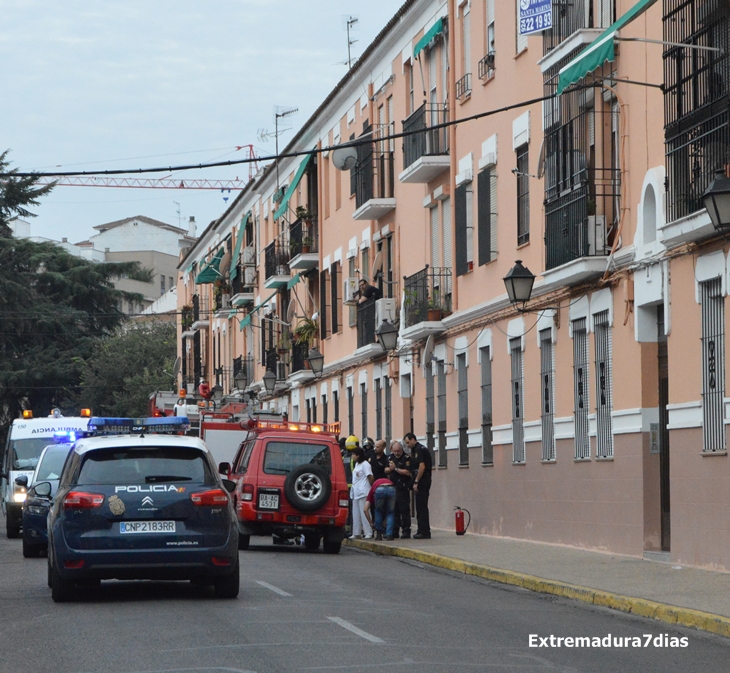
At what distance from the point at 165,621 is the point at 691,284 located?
896 centimetres

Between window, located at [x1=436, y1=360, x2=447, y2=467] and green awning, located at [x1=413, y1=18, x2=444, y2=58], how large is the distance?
22.4 feet

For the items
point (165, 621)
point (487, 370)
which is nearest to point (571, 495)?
point (487, 370)

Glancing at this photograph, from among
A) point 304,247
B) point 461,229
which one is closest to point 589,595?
point 461,229

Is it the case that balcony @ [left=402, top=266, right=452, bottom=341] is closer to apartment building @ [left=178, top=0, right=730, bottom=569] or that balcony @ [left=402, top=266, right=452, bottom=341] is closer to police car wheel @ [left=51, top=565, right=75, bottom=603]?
apartment building @ [left=178, top=0, right=730, bottom=569]

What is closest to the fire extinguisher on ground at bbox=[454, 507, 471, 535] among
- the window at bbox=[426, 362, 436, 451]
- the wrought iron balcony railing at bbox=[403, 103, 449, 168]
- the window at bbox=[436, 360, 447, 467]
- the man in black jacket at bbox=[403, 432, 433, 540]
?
the man in black jacket at bbox=[403, 432, 433, 540]

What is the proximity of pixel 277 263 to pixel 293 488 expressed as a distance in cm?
2648

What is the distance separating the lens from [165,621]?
13.2m

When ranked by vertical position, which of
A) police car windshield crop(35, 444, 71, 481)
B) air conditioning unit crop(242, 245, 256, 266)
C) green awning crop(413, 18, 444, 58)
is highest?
green awning crop(413, 18, 444, 58)

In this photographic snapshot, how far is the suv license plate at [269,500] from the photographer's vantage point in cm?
2480

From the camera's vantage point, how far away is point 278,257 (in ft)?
165

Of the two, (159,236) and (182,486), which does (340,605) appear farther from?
(159,236)

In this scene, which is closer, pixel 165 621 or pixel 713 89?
pixel 165 621

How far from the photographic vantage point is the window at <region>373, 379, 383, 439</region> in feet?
126

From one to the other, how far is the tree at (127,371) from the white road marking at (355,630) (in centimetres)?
6256
